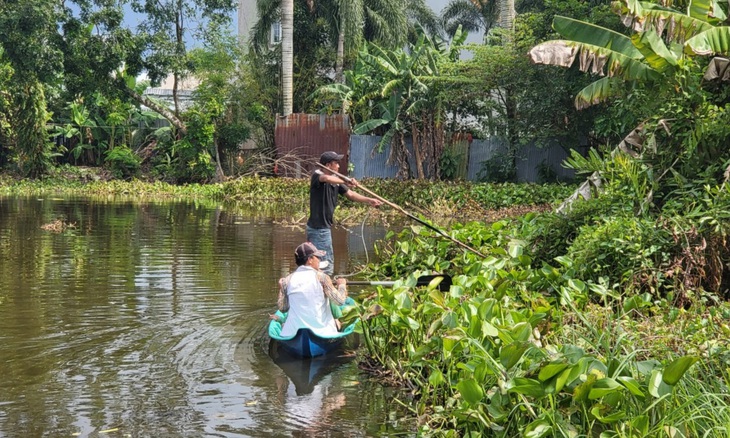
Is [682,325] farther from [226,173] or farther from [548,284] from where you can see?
[226,173]

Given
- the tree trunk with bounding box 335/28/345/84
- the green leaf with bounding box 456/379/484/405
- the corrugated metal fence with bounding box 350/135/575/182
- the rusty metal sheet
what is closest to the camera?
the green leaf with bounding box 456/379/484/405

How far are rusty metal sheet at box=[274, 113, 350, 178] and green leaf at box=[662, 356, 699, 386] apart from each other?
2459 cm

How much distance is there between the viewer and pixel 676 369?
441 cm

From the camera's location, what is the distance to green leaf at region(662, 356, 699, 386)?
434 centimetres

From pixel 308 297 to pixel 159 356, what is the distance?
150 cm

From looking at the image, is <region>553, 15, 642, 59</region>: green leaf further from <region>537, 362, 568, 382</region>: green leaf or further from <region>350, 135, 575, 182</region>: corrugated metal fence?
<region>350, 135, 575, 182</region>: corrugated metal fence

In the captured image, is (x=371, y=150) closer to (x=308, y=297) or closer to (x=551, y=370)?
(x=308, y=297)

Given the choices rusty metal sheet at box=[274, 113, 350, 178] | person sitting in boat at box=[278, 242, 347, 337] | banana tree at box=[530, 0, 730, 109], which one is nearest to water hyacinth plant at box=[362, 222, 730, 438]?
person sitting in boat at box=[278, 242, 347, 337]

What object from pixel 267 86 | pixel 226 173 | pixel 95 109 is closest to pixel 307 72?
pixel 267 86

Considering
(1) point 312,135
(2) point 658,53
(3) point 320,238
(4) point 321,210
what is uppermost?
(2) point 658,53

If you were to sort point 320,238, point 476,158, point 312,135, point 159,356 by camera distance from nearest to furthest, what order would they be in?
point 159,356, point 320,238, point 476,158, point 312,135

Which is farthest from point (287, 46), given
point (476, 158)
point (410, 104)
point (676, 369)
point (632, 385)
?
point (676, 369)

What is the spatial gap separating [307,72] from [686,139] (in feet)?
91.2

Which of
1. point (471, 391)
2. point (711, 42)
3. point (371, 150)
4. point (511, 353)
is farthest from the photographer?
point (371, 150)
